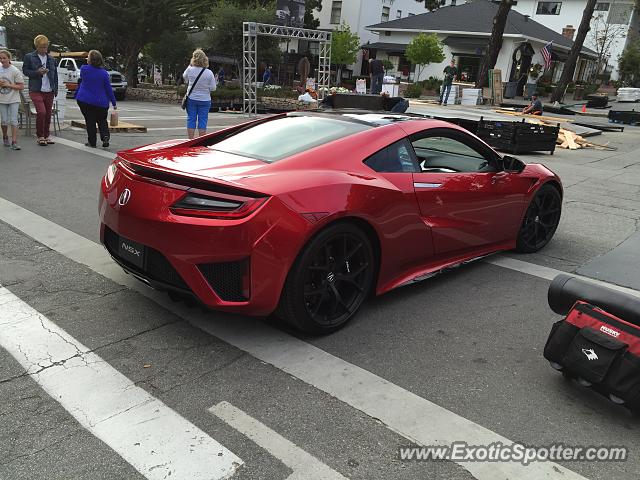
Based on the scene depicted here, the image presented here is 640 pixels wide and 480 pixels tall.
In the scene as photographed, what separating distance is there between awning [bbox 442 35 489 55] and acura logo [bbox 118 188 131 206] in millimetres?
42152

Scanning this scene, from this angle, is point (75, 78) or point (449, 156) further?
point (75, 78)

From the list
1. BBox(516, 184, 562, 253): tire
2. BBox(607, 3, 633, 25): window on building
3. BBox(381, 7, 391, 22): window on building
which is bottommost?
BBox(516, 184, 562, 253): tire

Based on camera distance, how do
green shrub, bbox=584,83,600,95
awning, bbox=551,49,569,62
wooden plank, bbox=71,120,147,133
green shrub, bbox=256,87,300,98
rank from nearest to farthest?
1. wooden plank, bbox=71,120,147,133
2. green shrub, bbox=256,87,300,98
3. green shrub, bbox=584,83,600,95
4. awning, bbox=551,49,569,62

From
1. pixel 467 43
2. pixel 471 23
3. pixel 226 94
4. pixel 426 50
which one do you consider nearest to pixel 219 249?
pixel 226 94

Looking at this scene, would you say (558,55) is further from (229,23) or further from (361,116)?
(361,116)

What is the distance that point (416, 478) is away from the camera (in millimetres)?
2352

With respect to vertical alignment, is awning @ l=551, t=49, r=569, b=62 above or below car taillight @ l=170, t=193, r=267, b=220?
above

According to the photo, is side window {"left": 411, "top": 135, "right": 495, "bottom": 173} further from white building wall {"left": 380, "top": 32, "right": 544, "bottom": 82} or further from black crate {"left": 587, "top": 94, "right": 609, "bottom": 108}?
white building wall {"left": 380, "top": 32, "right": 544, "bottom": 82}

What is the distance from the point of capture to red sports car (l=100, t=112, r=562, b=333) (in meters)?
3.08

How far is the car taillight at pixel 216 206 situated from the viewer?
3041mm

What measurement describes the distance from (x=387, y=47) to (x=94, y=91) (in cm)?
4169

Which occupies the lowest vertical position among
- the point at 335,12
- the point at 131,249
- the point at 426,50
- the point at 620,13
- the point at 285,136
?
the point at 131,249

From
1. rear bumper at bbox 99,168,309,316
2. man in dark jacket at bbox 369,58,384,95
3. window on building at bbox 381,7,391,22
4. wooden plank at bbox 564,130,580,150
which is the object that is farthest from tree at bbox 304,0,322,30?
rear bumper at bbox 99,168,309,316

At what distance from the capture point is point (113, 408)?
2.69 meters
